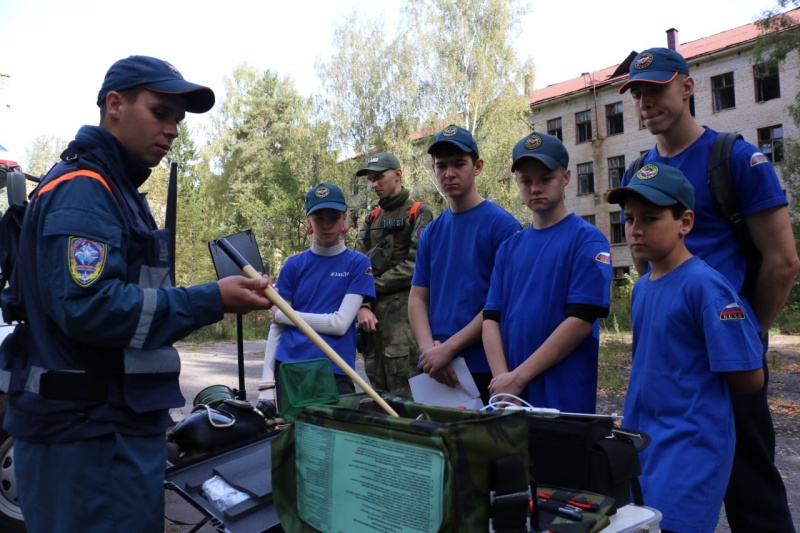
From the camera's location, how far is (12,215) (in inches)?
84.9

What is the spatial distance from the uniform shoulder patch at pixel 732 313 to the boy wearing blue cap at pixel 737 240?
0.29m

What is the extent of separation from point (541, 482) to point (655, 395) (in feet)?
2.00

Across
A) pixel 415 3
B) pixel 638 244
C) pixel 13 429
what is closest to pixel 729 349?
pixel 638 244

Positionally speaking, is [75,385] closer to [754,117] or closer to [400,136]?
[400,136]

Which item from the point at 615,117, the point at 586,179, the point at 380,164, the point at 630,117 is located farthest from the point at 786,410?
the point at 586,179

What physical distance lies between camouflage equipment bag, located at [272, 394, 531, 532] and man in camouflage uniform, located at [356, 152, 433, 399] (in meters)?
2.61

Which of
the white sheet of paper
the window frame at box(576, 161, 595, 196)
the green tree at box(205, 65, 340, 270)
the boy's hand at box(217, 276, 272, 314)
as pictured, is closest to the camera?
the boy's hand at box(217, 276, 272, 314)

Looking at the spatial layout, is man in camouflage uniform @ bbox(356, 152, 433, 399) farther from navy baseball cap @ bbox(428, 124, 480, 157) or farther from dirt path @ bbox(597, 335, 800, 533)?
dirt path @ bbox(597, 335, 800, 533)

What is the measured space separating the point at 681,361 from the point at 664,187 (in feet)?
2.00

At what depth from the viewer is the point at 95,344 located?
6.45 feet

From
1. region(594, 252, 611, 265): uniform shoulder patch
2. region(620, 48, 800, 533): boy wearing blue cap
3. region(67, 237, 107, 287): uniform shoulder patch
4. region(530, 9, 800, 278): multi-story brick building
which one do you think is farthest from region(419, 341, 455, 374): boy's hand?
region(530, 9, 800, 278): multi-story brick building

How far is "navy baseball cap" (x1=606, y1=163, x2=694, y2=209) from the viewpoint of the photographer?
2.42m

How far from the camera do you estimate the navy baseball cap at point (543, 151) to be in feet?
10.00

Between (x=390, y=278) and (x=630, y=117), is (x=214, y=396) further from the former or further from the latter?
(x=630, y=117)
